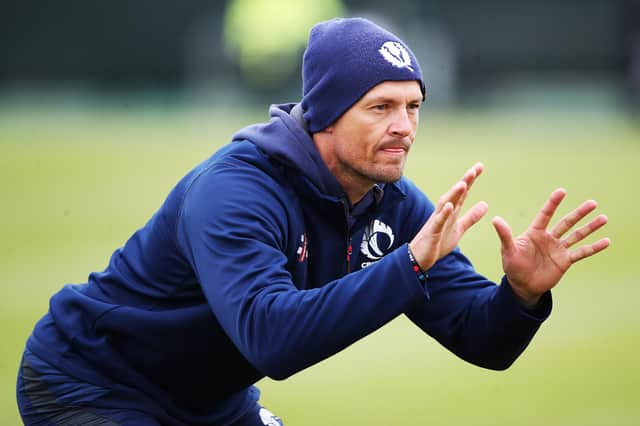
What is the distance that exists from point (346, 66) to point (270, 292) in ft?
3.43

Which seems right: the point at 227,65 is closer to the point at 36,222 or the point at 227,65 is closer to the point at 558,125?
the point at 558,125

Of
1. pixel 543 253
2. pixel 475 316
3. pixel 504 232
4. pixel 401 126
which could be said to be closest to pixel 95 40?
pixel 475 316

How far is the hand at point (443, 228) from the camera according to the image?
356 cm

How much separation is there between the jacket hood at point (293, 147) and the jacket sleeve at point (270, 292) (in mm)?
307

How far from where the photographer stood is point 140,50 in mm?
31859

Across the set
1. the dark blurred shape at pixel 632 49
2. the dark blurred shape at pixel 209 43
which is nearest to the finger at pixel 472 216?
the dark blurred shape at pixel 632 49

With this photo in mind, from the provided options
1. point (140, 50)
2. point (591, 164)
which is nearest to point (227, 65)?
point (140, 50)

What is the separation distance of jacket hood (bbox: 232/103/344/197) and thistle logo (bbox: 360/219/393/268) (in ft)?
0.79

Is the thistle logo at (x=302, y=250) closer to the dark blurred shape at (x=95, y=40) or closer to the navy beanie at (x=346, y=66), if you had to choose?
the navy beanie at (x=346, y=66)

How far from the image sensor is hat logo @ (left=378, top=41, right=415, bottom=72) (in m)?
4.21

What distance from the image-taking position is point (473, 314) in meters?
4.50

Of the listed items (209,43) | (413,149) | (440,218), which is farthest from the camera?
(209,43)

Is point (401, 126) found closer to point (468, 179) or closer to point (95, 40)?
point (468, 179)

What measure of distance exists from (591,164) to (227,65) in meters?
15.7
